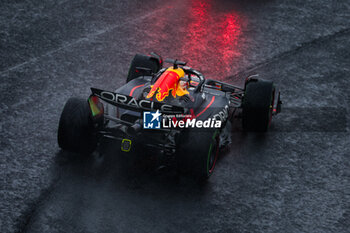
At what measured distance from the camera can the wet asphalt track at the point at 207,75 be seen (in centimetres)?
783

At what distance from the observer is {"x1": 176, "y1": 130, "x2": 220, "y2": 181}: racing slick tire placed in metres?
8.05

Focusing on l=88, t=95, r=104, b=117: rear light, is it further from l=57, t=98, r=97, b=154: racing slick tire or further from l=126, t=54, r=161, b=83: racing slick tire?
l=126, t=54, r=161, b=83: racing slick tire

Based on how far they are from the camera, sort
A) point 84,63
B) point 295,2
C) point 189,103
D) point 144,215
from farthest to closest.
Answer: point 295,2 < point 84,63 < point 189,103 < point 144,215

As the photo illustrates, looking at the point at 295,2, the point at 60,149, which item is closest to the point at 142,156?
the point at 60,149

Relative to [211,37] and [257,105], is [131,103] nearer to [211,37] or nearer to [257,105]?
[257,105]

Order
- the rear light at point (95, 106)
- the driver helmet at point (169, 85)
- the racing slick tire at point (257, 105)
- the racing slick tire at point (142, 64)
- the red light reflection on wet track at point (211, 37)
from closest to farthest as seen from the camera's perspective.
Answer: the rear light at point (95, 106), the driver helmet at point (169, 85), the racing slick tire at point (257, 105), the racing slick tire at point (142, 64), the red light reflection on wet track at point (211, 37)

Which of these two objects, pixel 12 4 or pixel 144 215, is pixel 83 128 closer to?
pixel 144 215

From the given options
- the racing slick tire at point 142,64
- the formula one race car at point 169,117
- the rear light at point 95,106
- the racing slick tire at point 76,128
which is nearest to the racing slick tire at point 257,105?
the formula one race car at point 169,117

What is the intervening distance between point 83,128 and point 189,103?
192 centimetres

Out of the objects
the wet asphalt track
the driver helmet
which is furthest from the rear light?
→ the driver helmet

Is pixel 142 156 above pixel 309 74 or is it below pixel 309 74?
below

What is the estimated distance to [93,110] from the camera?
842cm

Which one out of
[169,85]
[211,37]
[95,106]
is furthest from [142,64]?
[211,37]

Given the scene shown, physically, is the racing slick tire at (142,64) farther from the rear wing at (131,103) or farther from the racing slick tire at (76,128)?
the rear wing at (131,103)
